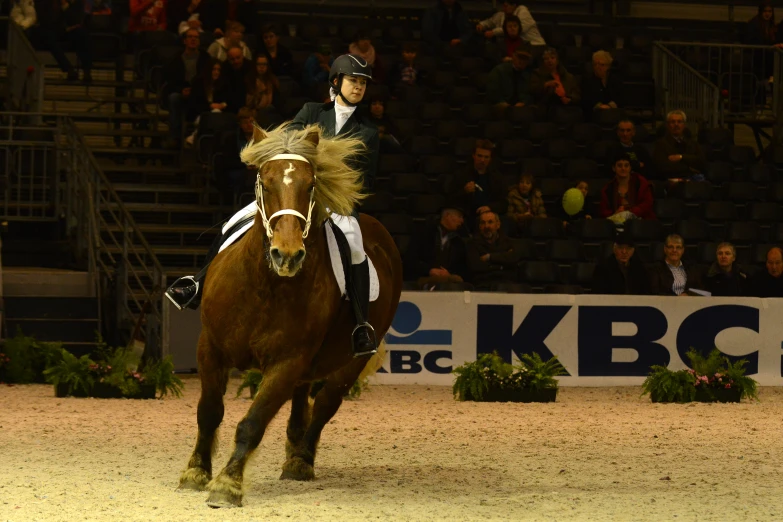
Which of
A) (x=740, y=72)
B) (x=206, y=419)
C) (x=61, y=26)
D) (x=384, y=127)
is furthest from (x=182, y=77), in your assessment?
(x=206, y=419)

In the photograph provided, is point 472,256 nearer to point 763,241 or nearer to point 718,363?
point 718,363

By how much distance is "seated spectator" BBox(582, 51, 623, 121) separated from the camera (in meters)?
20.0

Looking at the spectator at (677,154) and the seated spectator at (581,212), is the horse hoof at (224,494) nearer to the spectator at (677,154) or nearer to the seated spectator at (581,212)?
the seated spectator at (581,212)

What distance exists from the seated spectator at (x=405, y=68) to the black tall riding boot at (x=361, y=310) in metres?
12.0

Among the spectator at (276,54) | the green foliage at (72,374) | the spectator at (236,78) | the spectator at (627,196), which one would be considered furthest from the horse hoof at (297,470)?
the spectator at (276,54)

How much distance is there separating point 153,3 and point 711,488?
14301 mm

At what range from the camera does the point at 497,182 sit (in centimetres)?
1712

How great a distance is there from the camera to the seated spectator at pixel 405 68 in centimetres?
1964

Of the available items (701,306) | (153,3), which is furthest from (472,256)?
(153,3)

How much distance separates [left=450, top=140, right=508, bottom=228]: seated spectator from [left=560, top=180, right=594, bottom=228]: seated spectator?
97 centimetres

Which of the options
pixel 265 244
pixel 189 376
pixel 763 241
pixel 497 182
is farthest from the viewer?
pixel 763 241

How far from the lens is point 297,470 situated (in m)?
7.99

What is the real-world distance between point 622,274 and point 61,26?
9.26 m

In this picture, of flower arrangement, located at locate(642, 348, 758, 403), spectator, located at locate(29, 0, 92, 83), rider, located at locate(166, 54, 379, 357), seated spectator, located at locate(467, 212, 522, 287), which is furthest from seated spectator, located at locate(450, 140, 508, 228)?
rider, located at locate(166, 54, 379, 357)
